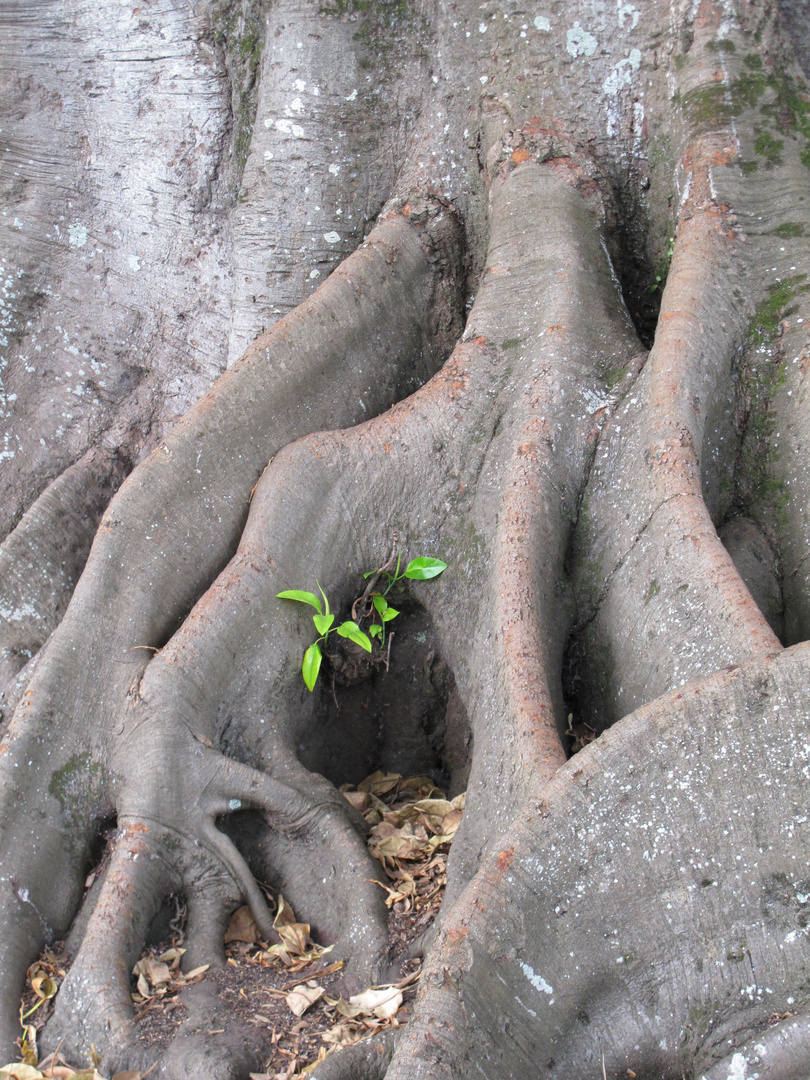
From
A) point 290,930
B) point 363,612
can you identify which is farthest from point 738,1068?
point 363,612

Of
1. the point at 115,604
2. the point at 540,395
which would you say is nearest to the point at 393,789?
the point at 115,604

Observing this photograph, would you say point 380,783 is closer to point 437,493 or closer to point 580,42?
point 437,493

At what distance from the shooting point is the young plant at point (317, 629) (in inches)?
129

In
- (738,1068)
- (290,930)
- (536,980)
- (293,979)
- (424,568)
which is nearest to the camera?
(738,1068)

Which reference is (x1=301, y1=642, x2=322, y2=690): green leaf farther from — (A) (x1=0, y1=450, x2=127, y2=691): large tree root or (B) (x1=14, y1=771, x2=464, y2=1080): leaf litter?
(A) (x1=0, y1=450, x2=127, y2=691): large tree root

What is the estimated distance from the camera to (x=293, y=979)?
2861 millimetres

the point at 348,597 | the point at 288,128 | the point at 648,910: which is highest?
the point at 288,128

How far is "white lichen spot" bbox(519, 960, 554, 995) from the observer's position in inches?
81.9

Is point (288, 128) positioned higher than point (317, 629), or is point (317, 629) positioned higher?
point (288, 128)

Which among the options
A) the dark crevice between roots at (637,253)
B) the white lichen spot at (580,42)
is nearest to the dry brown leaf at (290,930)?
the dark crevice between roots at (637,253)

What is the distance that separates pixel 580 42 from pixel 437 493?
207 cm

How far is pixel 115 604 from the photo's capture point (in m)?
3.38

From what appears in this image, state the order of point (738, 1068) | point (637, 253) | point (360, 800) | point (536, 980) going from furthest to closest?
1. point (637, 253)
2. point (360, 800)
3. point (536, 980)
4. point (738, 1068)

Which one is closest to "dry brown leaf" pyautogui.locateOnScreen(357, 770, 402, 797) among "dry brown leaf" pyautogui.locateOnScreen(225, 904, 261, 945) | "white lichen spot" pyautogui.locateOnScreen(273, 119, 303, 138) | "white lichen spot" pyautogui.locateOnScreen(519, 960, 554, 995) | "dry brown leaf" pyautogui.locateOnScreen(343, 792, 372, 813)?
"dry brown leaf" pyautogui.locateOnScreen(343, 792, 372, 813)
